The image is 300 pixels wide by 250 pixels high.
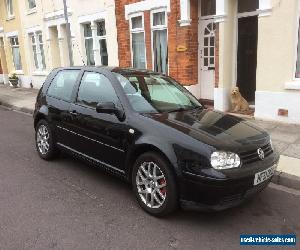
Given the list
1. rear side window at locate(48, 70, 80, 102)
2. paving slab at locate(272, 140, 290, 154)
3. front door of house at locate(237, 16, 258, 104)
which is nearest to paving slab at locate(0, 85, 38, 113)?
rear side window at locate(48, 70, 80, 102)

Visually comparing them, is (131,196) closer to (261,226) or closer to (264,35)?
(261,226)

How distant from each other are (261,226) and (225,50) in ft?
20.3

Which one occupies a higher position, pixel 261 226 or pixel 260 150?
pixel 260 150

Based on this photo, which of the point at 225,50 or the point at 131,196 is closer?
the point at 131,196

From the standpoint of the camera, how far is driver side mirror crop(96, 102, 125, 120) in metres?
4.29

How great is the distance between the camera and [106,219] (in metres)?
3.95

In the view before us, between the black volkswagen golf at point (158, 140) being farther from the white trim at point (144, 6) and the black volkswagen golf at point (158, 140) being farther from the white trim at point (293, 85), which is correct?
the white trim at point (144, 6)

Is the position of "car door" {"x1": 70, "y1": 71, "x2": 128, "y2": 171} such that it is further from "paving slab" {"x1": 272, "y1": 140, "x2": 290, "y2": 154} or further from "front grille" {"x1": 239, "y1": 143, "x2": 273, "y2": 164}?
"paving slab" {"x1": 272, "y1": 140, "x2": 290, "y2": 154}

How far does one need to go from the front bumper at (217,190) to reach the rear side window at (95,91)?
1.61 meters

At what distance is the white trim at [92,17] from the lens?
42.7 ft

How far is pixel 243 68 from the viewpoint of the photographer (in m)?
9.84

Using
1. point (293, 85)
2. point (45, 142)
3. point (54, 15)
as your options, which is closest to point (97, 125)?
point (45, 142)

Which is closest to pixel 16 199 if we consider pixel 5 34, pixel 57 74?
pixel 57 74

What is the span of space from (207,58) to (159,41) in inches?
78.0
